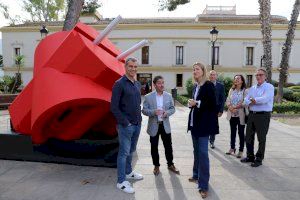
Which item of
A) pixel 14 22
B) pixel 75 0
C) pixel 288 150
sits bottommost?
pixel 288 150

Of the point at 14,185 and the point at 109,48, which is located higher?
the point at 109,48

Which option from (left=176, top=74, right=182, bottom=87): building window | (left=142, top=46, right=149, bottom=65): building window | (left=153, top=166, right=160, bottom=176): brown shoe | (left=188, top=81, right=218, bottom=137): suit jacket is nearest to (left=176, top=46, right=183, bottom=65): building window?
(left=176, top=74, right=182, bottom=87): building window

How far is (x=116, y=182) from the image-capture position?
493 cm

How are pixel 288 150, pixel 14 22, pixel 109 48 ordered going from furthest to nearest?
pixel 14 22
pixel 288 150
pixel 109 48

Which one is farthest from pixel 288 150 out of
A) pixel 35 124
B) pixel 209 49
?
pixel 209 49

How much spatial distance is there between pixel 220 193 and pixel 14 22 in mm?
44715

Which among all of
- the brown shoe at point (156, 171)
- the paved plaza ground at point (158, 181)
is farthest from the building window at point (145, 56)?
the brown shoe at point (156, 171)

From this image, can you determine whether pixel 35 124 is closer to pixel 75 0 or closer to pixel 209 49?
pixel 75 0

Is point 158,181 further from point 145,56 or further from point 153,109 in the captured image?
point 145,56

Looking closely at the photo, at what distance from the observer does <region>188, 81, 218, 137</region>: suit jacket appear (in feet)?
14.4

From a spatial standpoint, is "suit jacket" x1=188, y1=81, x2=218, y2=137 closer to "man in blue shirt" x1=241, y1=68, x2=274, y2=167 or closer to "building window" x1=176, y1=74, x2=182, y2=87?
"man in blue shirt" x1=241, y1=68, x2=274, y2=167

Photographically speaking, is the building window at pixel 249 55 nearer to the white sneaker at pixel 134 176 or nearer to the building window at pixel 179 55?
the building window at pixel 179 55

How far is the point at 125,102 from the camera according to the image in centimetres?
447

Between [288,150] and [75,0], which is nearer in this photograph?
[288,150]
